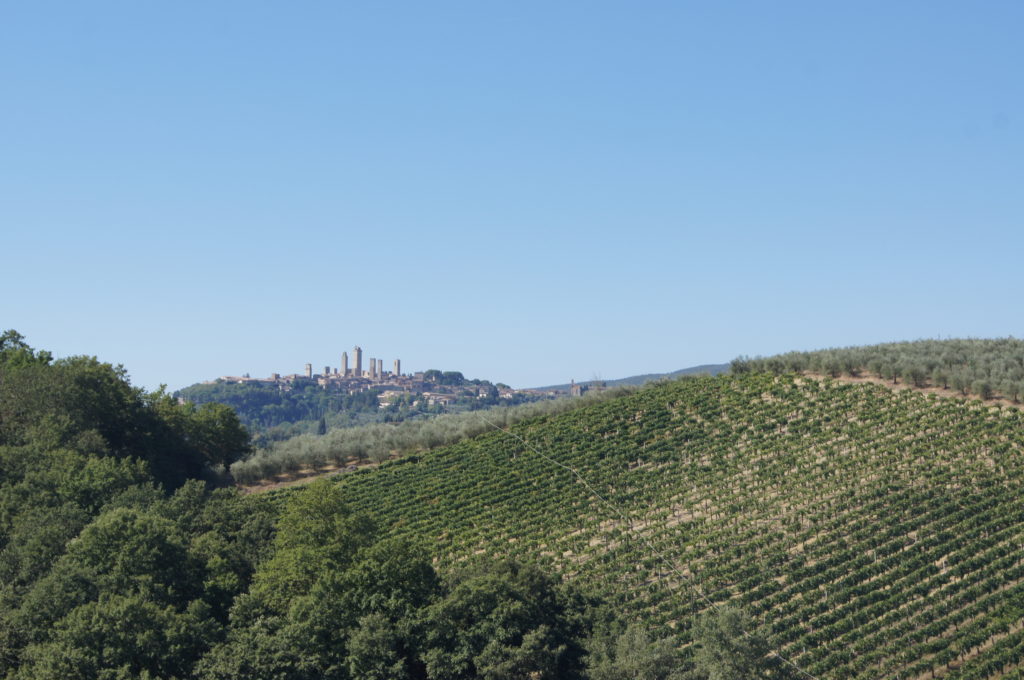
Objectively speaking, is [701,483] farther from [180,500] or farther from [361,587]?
[180,500]

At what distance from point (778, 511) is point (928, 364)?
19014 millimetres

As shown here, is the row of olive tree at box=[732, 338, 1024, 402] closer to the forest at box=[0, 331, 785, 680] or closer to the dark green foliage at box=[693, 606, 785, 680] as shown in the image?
the forest at box=[0, 331, 785, 680]

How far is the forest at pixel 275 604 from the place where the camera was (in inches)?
1209

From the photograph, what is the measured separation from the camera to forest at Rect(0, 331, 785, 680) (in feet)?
101

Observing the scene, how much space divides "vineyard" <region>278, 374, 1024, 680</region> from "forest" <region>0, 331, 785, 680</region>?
8.42 ft

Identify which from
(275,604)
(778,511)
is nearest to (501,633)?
(275,604)

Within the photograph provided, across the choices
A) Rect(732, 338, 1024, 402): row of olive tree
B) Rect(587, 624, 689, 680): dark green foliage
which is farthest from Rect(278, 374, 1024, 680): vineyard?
Rect(587, 624, 689, 680): dark green foliage

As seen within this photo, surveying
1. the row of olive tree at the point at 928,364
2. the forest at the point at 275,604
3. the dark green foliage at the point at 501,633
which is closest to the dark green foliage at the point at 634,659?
the forest at the point at 275,604

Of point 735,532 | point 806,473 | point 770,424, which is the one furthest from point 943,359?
point 735,532

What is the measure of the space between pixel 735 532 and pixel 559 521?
29.2ft

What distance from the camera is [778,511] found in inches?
1663

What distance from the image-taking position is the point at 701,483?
47.6m

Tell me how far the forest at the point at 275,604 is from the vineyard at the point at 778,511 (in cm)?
257

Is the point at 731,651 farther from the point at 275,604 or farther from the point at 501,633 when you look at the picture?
the point at 275,604
